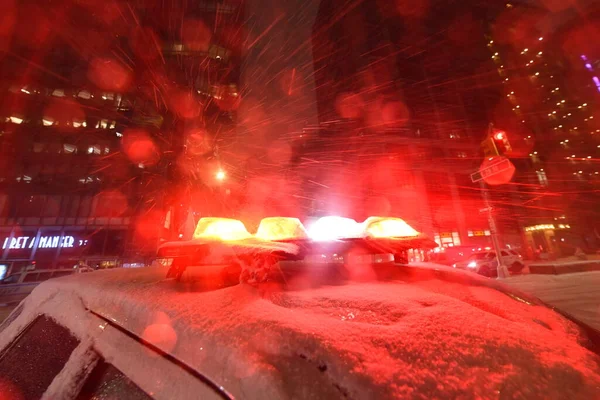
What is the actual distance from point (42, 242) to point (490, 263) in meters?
45.9

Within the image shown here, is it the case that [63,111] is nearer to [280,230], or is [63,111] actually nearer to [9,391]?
[280,230]

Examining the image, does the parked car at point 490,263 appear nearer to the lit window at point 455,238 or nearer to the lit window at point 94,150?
the lit window at point 455,238

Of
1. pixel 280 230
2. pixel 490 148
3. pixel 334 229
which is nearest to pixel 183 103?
pixel 280 230

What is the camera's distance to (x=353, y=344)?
1.04 meters

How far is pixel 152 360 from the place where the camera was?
1.08 metres

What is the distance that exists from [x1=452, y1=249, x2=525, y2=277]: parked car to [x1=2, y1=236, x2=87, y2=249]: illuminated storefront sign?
41.5 meters

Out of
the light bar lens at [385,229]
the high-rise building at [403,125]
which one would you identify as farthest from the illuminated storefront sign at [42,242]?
the light bar lens at [385,229]

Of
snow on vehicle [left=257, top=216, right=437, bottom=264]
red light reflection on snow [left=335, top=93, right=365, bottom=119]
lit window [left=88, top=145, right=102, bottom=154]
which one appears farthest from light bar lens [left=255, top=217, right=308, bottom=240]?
lit window [left=88, top=145, right=102, bottom=154]

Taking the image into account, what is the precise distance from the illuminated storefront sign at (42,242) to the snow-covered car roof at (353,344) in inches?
1548

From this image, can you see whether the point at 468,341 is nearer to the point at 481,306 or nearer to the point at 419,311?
the point at 419,311

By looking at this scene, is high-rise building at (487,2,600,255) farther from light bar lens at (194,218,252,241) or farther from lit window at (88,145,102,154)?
lit window at (88,145,102,154)

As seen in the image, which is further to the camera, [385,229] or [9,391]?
[385,229]

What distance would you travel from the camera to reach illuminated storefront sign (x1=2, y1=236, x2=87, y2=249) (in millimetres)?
28109

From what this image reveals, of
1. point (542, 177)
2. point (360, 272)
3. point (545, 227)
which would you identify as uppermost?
point (542, 177)
